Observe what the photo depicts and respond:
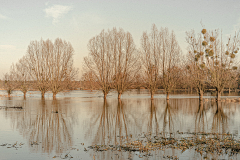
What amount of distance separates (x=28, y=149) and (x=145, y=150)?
4.36 meters

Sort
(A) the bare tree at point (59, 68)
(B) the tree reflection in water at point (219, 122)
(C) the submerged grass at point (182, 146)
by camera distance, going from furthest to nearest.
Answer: (A) the bare tree at point (59, 68) < (B) the tree reflection in water at point (219, 122) < (C) the submerged grass at point (182, 146)

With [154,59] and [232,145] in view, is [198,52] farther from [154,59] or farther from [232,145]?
[232,145]

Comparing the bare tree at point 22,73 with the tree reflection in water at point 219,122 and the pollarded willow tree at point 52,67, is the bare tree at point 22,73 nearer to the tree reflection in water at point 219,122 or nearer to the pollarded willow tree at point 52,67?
the pollarded willow tree at point 52,67

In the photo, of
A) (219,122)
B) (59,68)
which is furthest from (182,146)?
(59,68)

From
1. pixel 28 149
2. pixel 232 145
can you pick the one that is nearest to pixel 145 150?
pixel 232 145

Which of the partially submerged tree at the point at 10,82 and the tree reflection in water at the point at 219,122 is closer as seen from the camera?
the tree reflection in water at the point at 219,122

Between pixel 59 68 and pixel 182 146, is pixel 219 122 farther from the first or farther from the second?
pixel 59 68

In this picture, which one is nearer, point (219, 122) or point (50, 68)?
point (219, 122)

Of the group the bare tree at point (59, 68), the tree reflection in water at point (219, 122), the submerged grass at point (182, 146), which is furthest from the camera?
the bare tree at point (59, 68)

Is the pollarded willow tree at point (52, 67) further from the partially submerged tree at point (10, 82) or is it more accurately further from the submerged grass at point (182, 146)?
the submerged grass at point (182, 146)

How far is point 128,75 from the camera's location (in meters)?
38.0

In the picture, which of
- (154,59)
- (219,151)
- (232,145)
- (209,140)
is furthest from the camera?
(154,59)

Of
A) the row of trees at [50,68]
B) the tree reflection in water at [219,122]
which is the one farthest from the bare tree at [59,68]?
the tree reflection in water at [219,122]

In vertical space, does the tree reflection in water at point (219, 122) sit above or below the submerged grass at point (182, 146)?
below
